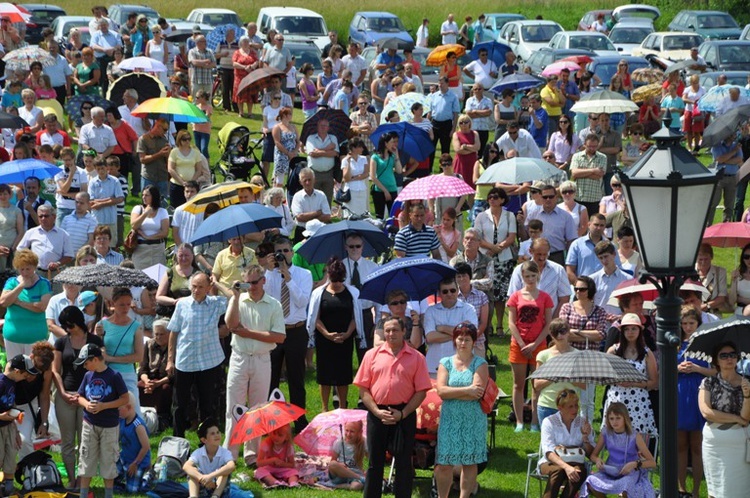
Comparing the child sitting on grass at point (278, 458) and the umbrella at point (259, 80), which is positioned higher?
the umbrella at point (259, 80)

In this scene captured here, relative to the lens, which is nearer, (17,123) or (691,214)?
(691,214)

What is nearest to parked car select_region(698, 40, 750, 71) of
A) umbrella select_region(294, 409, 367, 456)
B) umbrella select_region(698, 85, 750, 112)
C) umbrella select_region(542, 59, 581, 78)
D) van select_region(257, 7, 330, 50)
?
umbrella select_region(542, 59, 581, 78)

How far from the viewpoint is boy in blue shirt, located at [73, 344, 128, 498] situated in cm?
1195

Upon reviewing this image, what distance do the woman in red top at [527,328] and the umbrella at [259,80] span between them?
10.8m

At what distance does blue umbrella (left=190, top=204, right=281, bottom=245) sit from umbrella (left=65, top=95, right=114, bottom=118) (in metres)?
7.40

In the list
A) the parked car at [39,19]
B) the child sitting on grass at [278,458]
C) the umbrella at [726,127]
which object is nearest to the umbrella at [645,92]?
the umbrella at [726,127]

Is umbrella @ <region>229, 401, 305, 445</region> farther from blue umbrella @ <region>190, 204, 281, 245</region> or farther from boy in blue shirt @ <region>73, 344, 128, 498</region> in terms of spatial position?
blue umbrella @ <region>190, 204, 281, 245</region>

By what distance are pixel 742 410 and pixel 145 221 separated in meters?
8.46

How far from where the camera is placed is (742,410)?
1157cm

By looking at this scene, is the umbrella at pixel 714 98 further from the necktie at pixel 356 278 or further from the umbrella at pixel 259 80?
the necktie at pixel 356 278

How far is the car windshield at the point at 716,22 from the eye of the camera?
4066 centimetres

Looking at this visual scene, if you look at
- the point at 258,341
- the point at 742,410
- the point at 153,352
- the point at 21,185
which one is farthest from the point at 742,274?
the point at 21,185

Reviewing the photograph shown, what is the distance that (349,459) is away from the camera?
13.0m

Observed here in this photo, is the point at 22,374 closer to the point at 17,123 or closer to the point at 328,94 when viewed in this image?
the point at 17,123
